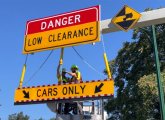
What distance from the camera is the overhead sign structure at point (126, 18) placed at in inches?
447

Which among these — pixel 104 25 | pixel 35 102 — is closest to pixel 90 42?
pixel 104 25

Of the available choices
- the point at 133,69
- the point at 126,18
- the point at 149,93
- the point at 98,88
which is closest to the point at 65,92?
the point at 98,88

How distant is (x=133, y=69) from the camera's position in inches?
1252

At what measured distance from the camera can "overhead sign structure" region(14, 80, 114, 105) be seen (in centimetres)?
996

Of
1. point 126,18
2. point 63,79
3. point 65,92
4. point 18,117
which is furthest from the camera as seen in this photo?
point 18,117

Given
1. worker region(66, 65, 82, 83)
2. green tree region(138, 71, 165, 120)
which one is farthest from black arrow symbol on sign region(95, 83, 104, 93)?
green tree region(138, 71, 165, 120)

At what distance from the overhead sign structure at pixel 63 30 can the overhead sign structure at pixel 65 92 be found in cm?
153

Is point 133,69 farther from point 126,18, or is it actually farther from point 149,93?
point 126,18

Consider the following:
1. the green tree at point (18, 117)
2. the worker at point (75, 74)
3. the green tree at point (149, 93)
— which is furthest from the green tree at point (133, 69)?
the green tree at point (18, 117)

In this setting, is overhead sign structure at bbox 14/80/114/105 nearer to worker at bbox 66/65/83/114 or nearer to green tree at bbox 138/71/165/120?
worker at bbox 66/65/83/114

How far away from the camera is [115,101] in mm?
30984

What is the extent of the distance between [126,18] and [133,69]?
2061 cm

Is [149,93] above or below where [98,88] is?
above

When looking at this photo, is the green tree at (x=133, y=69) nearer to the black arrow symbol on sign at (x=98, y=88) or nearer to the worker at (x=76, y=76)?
the worker at (x=76, y=76)
